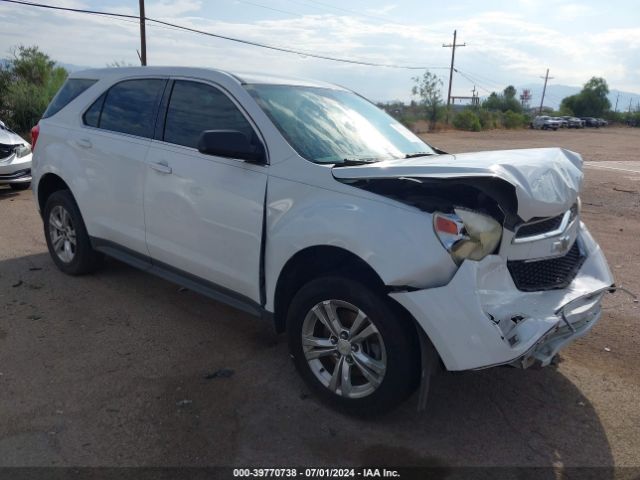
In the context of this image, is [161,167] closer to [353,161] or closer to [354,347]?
[353,161]

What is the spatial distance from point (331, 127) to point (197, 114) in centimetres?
98

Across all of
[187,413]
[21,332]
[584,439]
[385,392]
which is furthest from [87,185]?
[584,439]

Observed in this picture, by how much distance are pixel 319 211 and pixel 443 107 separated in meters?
54.7

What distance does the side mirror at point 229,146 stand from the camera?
3.44m

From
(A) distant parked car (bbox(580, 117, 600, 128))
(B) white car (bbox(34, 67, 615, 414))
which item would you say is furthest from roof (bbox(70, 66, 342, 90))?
(A) distant parked car (bbox(580, 117, 600, 128))

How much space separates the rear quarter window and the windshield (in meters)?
2.18

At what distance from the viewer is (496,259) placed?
2861 mm

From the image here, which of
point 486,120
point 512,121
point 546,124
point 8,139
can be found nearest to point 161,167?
point 8,139

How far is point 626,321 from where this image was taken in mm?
4660

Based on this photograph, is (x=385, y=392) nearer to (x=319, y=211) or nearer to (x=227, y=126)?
(x=319, y=211)

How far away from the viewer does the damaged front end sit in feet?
8.86

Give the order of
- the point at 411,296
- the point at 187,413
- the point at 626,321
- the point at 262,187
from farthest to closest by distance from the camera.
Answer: the point at 626,321 → the point at 262,187 → the point at 187,413 → the point at 411,296

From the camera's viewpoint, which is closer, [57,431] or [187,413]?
[57,431]

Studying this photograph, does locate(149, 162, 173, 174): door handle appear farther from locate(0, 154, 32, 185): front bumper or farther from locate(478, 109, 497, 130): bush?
locate(478, 109, 497, 130): bush
